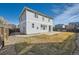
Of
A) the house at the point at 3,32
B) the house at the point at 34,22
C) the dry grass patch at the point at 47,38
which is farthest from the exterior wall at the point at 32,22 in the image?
the house at the point at 3,32

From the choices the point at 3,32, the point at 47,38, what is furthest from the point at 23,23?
the point at 47,38

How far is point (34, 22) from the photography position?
3523mm

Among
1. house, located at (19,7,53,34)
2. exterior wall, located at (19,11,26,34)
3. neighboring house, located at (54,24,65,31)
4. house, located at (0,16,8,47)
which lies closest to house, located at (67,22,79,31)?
neighboring house, located at (54,24,65,31)

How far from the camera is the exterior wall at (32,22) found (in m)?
3.49

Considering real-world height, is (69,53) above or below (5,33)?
below

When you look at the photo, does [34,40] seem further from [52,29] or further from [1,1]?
[1,1]

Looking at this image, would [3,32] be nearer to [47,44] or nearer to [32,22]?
[32,22]

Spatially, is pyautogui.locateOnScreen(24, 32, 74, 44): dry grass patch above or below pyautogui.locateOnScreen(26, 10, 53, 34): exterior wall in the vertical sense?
below

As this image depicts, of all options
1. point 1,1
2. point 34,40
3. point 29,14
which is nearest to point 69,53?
point 34,40

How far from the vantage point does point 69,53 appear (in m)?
3.46

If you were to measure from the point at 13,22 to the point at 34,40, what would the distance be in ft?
1.47

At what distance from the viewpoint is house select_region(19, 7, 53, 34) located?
3.47 m

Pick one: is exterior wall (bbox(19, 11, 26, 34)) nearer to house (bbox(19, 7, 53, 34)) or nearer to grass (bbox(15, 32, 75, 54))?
house (bbox(19, 7, 53, 34))
